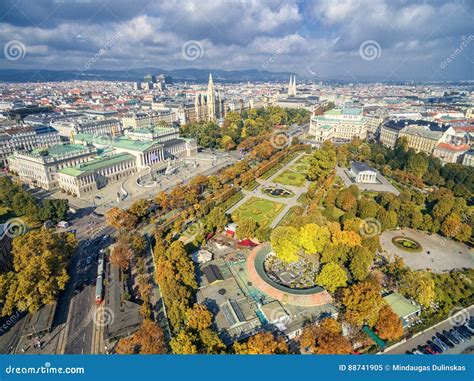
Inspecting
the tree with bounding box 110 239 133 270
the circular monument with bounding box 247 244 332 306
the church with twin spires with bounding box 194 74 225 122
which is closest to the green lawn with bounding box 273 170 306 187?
the circular monument with bounding box 247 244 332 306

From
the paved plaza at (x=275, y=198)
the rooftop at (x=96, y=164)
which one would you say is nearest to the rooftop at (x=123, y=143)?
the rooftop at (x=96, y=164)

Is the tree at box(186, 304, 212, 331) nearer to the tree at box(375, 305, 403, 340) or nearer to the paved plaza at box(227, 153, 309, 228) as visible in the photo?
the tree at box(375, 305, 403, 340)

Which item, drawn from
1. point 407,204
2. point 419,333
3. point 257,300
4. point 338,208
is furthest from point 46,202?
point 407,204

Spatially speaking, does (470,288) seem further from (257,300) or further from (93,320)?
(93,320)

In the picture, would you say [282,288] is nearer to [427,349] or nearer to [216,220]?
[427,349]

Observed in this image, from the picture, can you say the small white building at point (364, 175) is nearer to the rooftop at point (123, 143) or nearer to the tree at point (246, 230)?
the tree at point (246, 230)
